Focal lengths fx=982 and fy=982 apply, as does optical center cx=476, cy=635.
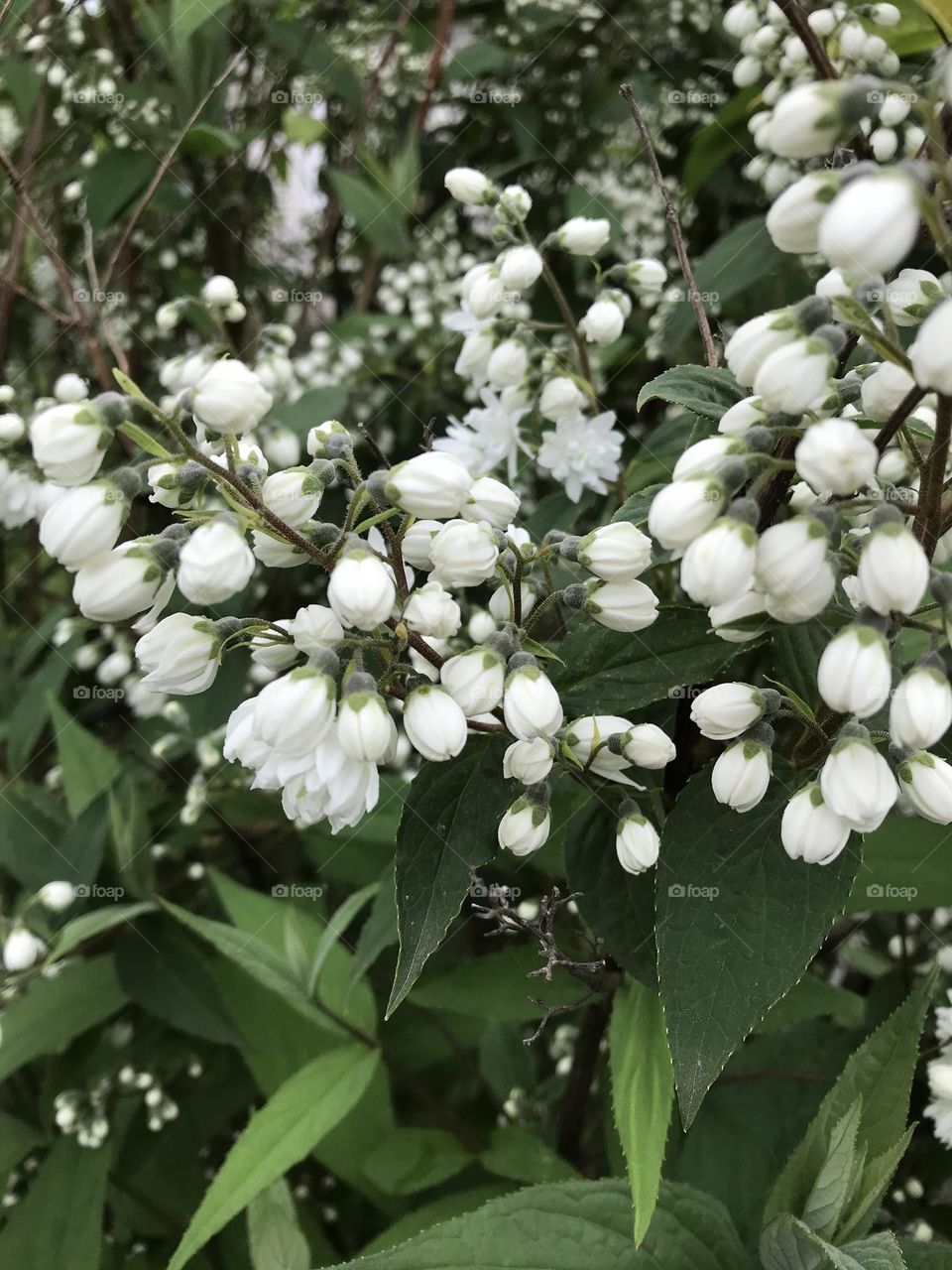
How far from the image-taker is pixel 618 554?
2.21 ft

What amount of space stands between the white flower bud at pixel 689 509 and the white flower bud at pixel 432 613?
151 mm

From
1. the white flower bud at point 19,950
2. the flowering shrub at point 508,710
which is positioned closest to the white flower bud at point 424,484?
the flowering shrub at point 508,710

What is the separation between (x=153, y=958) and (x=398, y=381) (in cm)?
116

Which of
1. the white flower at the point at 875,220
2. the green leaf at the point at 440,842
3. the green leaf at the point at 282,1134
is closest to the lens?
the white flower at the point at 875,220

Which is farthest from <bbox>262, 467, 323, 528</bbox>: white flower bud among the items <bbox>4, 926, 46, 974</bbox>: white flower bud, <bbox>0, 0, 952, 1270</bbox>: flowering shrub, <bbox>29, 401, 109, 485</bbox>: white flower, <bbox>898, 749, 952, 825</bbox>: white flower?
<bbox>4, 926, 46, 974</bbox>: white flower bud

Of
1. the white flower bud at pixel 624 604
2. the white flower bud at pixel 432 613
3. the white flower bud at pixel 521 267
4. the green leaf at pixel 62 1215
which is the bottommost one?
the green leaf at pixel 62 1215

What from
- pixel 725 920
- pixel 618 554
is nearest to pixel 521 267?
pixel 618 554

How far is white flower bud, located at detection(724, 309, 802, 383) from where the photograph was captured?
0.55 metres

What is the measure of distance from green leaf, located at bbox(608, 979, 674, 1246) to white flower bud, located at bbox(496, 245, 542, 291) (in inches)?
26.0

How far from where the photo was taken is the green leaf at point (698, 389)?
705mm

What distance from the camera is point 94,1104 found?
1190mm

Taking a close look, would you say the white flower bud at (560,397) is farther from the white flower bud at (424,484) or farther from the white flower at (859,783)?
the white flower at (859,783)

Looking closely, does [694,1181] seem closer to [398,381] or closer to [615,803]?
[615,803]

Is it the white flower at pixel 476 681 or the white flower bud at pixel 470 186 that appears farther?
the white flower bud at pixel 470 186
